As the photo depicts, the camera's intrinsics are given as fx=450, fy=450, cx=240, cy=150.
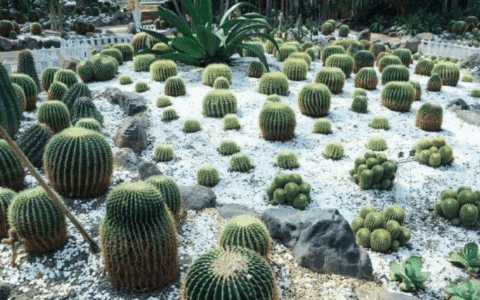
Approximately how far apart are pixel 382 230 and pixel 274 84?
5502 millimetres

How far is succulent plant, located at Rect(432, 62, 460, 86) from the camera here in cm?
1206

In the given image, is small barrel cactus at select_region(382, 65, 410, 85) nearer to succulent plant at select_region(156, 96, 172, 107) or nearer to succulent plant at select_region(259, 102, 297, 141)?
succulent plant at select_region(259, 102, 297, 141)

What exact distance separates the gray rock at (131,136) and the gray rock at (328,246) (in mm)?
3882

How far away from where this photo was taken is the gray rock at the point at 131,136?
8039mm

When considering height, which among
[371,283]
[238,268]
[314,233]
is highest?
[238,268]

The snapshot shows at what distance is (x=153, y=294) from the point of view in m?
4.20

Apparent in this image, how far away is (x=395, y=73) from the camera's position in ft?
37.9

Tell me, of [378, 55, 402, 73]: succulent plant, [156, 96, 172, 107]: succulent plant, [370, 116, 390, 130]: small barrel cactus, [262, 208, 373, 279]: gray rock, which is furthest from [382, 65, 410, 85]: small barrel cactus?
[262, 208, 373, 279]: gray rock

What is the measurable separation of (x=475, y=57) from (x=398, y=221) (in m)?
10.5

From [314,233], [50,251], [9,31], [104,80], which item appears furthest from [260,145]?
[9,31]

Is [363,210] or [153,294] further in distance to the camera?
[363,210]

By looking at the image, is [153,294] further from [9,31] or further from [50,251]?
[9,31]

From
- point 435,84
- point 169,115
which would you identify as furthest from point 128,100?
point 435,84

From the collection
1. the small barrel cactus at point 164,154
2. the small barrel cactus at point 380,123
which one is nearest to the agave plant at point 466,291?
the small barrel cactus at point 380,123
